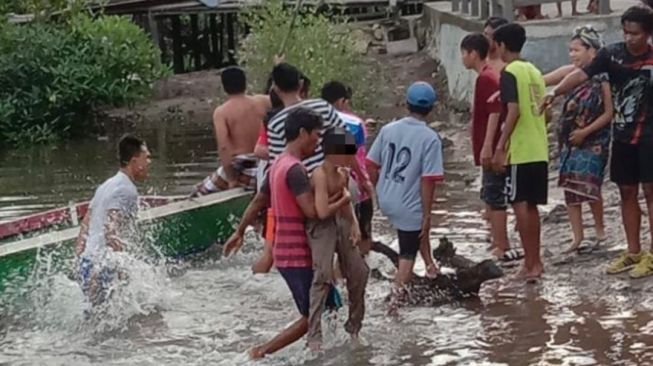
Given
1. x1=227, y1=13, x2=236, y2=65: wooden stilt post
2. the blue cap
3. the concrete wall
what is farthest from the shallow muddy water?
x1=227, y1=13, x2=236, y2=65: wooden stilt post

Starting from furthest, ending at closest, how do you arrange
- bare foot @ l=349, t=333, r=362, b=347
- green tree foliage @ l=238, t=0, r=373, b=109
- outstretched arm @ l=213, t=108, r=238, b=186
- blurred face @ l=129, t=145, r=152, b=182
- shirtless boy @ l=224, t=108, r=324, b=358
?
1. green tree foliage @ l=238, t=0, r=373, b=109
2. outstretched arm @ l=213, t=108, r=238, b=186
3. blurred face @ l=129, t=145, r=152, b=182
4. bare foot @ l=349, t=333, r=362, b=347
5. shirtless boy @ l=224, t=108, r=324, b=358

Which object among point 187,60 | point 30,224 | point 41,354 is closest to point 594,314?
point 41,354

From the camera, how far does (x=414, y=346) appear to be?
24.7 feet

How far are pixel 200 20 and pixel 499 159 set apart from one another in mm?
25544

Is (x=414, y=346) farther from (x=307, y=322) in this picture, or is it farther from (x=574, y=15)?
(x=574, y=15)

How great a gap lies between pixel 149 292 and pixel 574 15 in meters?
9.11

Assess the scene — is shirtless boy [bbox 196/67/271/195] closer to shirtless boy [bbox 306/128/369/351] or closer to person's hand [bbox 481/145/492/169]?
person's hand [bbox 481/145/492/169]

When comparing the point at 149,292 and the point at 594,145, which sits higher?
the point at 594,145

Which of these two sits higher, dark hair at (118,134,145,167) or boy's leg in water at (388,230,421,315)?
dark hair at (118,134,145,167)

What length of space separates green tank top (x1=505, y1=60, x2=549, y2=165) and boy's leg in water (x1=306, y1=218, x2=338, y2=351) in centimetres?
195

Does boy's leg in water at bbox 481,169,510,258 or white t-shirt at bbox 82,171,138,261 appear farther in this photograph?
boy's leg in water at bbox 481,169,510,258

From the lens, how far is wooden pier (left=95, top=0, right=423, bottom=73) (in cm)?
→ 2773

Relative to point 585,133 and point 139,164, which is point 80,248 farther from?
point 585,133

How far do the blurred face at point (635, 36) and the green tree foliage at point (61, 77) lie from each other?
14.5 meters
